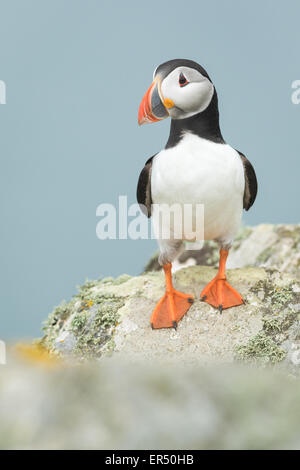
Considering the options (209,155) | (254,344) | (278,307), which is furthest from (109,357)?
(209,155)

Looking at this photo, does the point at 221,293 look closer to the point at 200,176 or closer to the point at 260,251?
the point at 200,176

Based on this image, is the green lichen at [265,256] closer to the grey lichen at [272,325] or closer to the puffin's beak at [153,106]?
the grey lichen at [272,325]

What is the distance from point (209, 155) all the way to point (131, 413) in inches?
114

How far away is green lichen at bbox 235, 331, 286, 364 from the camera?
470cm

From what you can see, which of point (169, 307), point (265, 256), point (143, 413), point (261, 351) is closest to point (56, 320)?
point (169, 307)

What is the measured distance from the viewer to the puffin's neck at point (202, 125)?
4.64m

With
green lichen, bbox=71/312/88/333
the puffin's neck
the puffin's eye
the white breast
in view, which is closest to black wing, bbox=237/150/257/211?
the white breast

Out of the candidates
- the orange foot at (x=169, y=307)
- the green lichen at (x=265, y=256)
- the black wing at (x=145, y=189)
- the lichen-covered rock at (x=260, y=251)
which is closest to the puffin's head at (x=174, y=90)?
the black wing at (x=145, y=189)

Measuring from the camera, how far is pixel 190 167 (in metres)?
4.57

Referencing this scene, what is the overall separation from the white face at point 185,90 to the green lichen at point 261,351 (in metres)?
2.15

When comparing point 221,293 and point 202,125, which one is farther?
point 221,293

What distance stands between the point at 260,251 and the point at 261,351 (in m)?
3.44

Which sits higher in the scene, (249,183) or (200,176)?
(200,176)

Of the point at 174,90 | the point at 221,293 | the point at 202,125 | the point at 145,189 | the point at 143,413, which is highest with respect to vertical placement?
the point at 174,90
